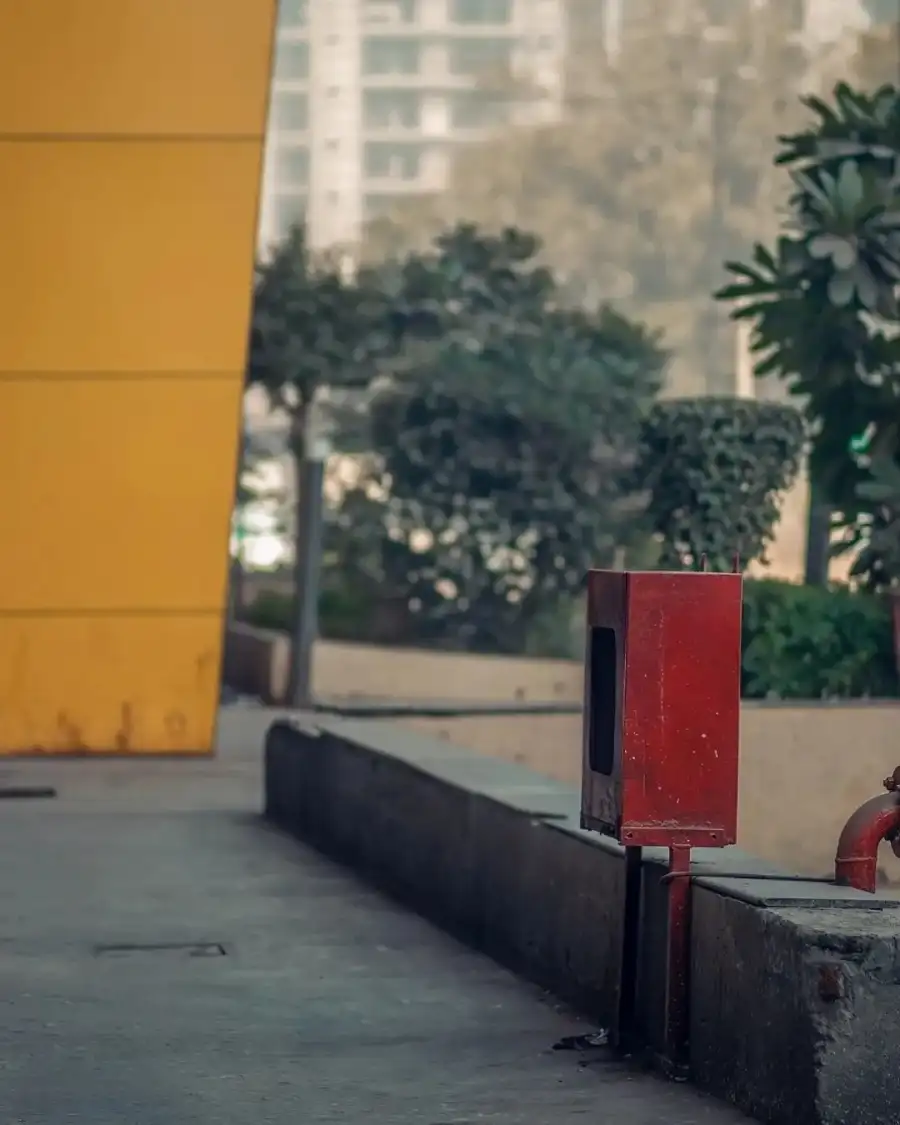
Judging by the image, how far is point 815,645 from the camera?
60.0 ft

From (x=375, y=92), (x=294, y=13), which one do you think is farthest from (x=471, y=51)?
(x=294, y=13)

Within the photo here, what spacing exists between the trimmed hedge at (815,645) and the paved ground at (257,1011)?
723 centimetres

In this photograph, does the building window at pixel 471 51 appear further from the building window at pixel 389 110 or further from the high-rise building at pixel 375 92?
the building window at pixel 389 110

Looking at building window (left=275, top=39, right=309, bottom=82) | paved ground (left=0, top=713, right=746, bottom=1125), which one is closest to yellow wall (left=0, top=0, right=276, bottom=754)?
paved ground (left=0, top=713, right=746, bottom=1125)

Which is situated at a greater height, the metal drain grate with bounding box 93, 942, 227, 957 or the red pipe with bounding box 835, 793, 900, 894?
the red pipe with bounding box 835, 793, 900, 894

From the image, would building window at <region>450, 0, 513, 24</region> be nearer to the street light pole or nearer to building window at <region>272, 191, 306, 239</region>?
building window at <region>272, 191, 306, 239</region>

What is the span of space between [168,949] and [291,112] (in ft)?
467

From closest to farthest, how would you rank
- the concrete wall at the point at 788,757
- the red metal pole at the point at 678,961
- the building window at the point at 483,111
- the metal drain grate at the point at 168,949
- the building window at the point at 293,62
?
the red metal pole at the point at 678,961 → the metal drain grate at the point at 168,949 → the concrete wall at the point at 788,757 → the building window at the point at 483,111 → the building window at the point at 293,62

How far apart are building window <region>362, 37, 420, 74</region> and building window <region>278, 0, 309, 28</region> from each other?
14.1 feet

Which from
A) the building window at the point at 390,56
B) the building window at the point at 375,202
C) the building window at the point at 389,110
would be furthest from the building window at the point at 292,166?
the building window at the point at 390,56

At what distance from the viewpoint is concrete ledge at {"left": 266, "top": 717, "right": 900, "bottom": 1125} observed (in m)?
5.70

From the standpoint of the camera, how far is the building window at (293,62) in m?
145

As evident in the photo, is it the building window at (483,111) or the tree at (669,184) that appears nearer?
the tree at (669,184)

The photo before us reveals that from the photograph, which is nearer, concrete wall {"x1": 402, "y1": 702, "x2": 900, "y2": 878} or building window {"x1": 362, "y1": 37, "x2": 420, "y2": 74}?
concrete wall {"x1": 402, "y1": 702, "x2": 900, "y2": 878}
